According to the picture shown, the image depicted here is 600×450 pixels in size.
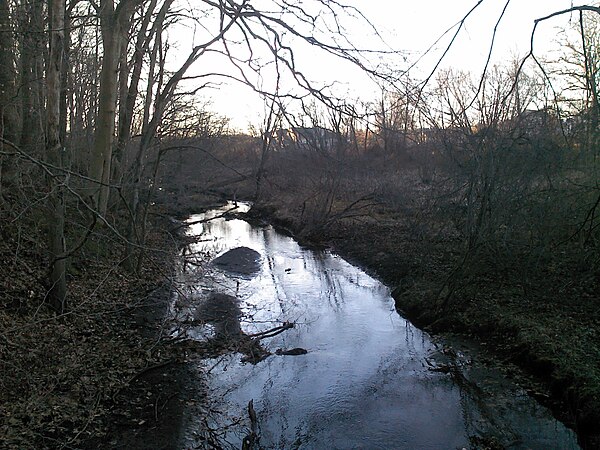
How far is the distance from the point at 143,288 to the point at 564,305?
9.37 metres

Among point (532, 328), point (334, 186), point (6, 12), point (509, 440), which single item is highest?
point (6, 12)

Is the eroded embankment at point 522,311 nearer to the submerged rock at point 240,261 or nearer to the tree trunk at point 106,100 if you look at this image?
the submerged rock at point 240,261

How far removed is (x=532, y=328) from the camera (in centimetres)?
1032

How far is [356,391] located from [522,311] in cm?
472

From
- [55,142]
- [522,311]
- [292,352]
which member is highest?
[55,142]

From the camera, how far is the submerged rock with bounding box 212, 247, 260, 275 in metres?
17.5

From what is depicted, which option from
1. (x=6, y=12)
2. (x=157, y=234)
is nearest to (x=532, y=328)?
(x=6, y=12)

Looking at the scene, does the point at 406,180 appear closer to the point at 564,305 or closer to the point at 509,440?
the point at 564,305

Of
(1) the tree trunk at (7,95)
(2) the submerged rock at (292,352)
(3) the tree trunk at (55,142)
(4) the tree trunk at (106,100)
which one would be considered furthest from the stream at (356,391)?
(1) the tree trunk at (7,95)

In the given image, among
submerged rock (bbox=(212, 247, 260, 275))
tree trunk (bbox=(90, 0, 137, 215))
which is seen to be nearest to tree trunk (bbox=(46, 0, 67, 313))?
tree trunk (bbox=(90, 0, 137, 215))

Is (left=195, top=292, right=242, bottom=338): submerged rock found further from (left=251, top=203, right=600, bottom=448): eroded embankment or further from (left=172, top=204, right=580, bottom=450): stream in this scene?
(left=251, top=203, right=600, bottom=448): eroded embankment

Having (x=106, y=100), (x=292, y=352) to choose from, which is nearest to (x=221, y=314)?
(x=292, y=352)

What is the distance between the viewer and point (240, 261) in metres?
18.2

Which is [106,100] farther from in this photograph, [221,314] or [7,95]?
[221,314]
